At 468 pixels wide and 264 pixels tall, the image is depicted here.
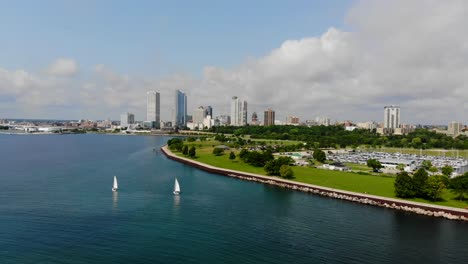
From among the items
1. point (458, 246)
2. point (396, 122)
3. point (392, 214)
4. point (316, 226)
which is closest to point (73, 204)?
point (316, 226)

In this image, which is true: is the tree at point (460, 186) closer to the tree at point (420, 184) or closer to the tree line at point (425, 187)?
the tree line at point (425, 187)

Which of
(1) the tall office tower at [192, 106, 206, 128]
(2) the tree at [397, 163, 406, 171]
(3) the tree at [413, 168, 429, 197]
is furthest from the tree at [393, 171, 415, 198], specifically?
(1) the tall office tower at [192, 106, 206, 128]

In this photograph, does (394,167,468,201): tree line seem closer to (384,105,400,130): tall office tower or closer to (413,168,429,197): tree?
(413,168,429,197): tree

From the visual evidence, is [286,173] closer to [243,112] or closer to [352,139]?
[352,139]

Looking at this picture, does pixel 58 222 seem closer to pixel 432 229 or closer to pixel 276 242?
pixel 276 242

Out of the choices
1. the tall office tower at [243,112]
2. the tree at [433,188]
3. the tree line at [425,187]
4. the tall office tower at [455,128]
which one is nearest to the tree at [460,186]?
the tree line at [425,187]

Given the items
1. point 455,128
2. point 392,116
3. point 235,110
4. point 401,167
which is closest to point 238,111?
point 235,110

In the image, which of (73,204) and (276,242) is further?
(73,204)
